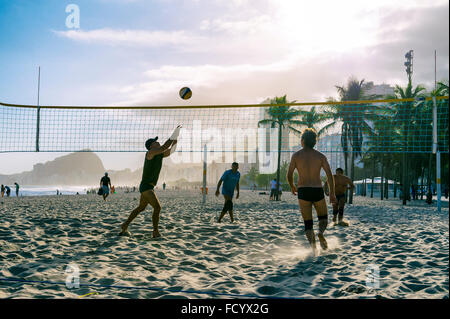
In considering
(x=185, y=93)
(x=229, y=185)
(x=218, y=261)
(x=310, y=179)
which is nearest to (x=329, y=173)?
(x=310, y=179)

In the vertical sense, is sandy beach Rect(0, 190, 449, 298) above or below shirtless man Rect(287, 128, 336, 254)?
below

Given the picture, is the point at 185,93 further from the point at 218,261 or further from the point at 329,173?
the point at 218,261

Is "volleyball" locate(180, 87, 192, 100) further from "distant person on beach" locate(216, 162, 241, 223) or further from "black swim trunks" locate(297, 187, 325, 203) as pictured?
"black swim trunks" locate(297, 187, 325, 203)

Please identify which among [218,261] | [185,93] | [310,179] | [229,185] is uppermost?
[185,93]

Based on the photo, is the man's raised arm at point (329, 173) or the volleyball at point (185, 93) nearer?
the man's raised arm at point (329, 173)

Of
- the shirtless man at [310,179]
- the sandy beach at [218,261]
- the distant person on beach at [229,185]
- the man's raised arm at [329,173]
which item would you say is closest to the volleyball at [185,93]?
the distant person on beach at [229,185]

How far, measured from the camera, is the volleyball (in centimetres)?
735

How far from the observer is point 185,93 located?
7402 millimetres

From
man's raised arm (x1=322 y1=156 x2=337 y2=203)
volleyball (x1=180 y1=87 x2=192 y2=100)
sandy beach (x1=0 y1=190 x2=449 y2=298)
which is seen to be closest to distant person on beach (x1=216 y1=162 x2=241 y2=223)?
sandy beach (x1=0 y1=190 x2=449 y2=298)

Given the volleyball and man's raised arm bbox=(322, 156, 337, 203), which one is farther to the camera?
the volleyball

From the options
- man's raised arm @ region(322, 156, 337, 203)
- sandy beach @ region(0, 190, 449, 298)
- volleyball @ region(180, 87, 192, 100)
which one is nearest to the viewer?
sandy beach @ region(0, 190, 449, 298)

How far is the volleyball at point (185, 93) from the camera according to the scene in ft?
24.1

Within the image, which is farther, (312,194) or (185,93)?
(185,93)

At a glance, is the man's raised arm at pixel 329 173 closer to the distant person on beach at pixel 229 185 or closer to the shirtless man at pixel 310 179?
the shirtless man at pixel 310 179
